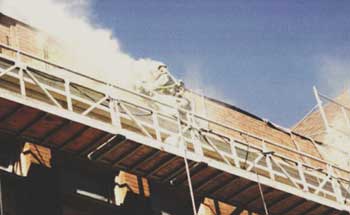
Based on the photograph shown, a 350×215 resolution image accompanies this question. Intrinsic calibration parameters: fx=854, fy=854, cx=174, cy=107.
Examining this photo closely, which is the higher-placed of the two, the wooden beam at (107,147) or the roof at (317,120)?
the roof at (317,120)

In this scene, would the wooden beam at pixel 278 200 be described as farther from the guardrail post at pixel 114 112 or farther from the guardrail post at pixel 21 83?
the guardrail post at pixel 21 83

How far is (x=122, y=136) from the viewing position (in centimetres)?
1395

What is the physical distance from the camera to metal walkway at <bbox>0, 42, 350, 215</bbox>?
44.5 feet

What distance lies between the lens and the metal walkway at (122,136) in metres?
13.6

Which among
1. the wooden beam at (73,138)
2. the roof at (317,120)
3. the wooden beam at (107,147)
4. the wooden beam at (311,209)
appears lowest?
the wooden beam at (107,147)

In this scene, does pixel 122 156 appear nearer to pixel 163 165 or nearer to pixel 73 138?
pixel 163 165

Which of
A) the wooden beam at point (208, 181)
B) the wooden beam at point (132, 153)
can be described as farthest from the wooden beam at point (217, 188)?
the wooden beam at point (132, 153)

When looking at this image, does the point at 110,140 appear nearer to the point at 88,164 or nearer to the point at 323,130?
the point at 88,164

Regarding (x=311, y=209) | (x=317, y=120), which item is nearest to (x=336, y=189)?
(x=311, y=209)

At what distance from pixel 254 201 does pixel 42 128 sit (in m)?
4.93

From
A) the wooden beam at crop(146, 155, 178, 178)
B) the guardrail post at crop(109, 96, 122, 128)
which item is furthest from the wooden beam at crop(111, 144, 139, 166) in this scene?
the wooden beam at crop(146, 155, 178, 178)

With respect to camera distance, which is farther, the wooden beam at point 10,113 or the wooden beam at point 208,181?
the wooden beam at point 208,181

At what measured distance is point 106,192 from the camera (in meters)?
15.7

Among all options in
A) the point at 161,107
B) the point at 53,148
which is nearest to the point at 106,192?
the point at 53,148
